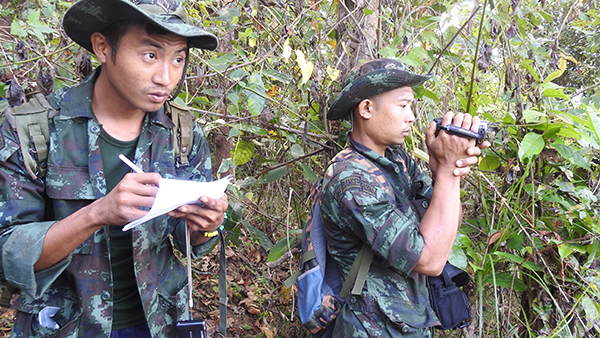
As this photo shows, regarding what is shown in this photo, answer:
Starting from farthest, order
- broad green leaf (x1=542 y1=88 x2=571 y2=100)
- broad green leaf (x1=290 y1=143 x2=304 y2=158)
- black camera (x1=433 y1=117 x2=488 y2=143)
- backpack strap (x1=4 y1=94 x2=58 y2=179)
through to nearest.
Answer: broad green leaf (x1=290 y1=143 x2=304 y2=158) → broad green leaf (x1=542 y1=88 x2=571 y2=100) → black camera (x1=433 y1=117 x2=488 y2=143) → backpack strap (x1=4 y1=94 x2=58 y2=179)

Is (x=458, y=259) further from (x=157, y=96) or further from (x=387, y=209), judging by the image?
(x=157, y=96)

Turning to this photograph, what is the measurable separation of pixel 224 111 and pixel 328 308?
4.98 ft

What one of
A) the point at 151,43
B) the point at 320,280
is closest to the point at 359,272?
the point at 320,280

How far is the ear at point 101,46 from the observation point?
1478mm

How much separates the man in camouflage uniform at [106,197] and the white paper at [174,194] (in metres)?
0.04

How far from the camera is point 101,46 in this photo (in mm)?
1492

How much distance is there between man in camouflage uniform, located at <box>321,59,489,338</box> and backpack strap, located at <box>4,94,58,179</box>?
43.3 inches

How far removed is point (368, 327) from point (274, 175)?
3.83ft

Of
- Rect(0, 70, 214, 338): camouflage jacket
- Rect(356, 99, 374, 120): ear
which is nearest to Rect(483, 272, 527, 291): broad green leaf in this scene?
Rect(356, 99, 374, 120): ear

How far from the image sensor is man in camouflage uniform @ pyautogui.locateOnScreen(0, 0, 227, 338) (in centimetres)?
124

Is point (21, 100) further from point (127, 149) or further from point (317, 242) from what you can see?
point (317, 242)

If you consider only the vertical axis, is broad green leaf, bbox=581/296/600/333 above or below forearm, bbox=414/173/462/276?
below

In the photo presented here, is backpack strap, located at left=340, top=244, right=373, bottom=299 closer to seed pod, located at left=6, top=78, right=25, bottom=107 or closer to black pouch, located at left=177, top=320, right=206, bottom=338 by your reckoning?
black pouch, located at left=177, top=320, right=206, bottom=338

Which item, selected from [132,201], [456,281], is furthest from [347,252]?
[132,201]
